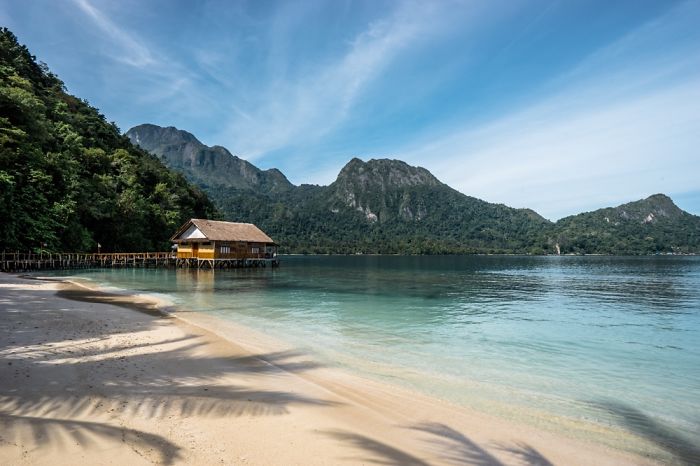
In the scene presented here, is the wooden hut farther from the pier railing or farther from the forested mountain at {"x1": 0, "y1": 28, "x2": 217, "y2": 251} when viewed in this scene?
the forested mountain at {"x1": 0, "y1": 28, "x2": 217, "y2": 251}

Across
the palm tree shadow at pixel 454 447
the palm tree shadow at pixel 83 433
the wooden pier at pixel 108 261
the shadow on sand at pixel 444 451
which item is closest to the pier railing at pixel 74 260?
the wooden pier at pixel 108 261

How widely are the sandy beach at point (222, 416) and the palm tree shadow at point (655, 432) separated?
2.32 ft

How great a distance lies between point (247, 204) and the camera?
655ft

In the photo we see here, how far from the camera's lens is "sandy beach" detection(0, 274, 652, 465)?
4.33m

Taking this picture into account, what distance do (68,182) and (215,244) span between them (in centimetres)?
1621

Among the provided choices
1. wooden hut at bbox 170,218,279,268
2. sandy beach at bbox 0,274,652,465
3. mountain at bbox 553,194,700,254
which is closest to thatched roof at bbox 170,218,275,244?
wooden hut at bbox 170,218,279,268

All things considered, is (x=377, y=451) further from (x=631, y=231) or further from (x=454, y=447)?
(x=631, y=231)

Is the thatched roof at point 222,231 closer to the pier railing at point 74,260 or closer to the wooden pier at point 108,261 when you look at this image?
the wooden pier at point 108,261

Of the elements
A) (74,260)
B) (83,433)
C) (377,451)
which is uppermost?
(74,260)

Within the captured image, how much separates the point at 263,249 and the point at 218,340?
43.9 m

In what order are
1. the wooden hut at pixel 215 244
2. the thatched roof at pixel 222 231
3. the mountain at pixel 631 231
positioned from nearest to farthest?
the thatched roof at pixel 222 231 → the wooden hut at pixel 215 244 → the mountain at pixel 631 231

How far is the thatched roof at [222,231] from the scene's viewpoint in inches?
1828

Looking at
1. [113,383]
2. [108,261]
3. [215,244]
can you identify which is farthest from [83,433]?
[108,261]

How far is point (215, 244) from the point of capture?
154ft
